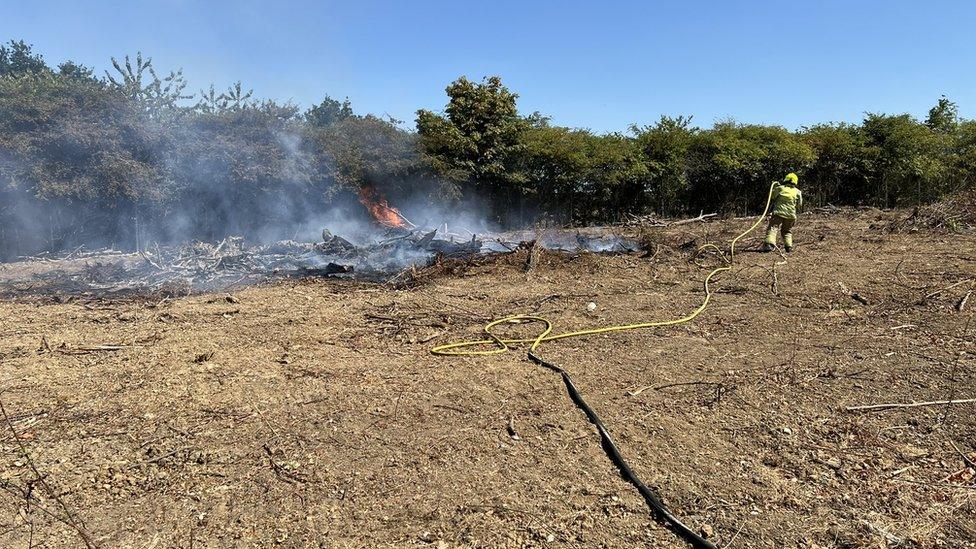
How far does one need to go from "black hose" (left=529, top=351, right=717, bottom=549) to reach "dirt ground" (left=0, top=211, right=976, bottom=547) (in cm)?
7

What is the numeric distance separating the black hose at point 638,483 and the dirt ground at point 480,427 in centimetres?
7

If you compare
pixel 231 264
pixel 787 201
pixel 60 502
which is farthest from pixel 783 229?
pixel 60 502

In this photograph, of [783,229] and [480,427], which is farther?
[783,229]

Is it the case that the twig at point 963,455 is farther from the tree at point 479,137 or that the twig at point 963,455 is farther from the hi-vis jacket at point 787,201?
the tree at point 479,137

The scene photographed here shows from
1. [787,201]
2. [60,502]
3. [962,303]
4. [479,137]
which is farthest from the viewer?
[479,137]

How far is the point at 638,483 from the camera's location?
115 inches

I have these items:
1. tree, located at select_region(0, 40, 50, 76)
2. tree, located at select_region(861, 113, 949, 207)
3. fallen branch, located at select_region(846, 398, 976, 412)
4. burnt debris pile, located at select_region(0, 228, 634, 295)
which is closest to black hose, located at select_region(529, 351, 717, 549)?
fallen branch, located at select_region(846, 398, 976, 412)

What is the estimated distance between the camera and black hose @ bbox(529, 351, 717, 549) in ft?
8.29

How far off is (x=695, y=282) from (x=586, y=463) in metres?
5.43

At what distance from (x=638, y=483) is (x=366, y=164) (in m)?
13.5

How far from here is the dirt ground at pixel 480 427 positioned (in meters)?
2.67

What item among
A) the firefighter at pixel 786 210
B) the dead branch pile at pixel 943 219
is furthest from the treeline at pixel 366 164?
the firefighter at pixel 786 210

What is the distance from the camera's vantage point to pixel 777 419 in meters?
3.65

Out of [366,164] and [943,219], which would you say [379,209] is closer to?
[366,164]
